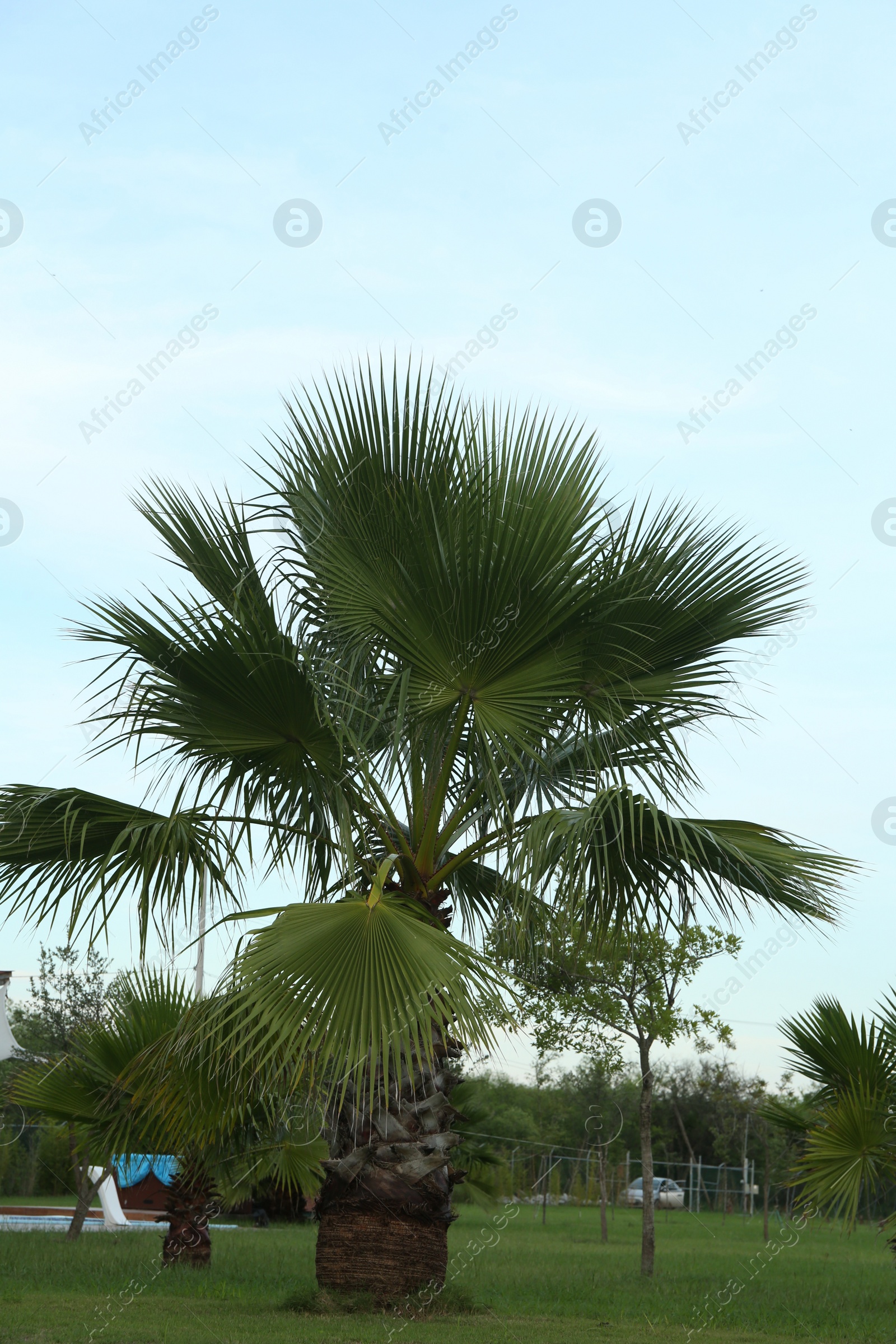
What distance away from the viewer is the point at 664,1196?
36.4 m

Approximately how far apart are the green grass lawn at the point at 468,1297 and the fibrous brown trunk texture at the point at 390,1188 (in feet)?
0.89

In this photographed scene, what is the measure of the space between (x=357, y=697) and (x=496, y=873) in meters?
2.75

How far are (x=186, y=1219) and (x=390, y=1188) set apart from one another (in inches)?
205

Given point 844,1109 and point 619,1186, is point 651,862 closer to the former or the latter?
point 844,1109

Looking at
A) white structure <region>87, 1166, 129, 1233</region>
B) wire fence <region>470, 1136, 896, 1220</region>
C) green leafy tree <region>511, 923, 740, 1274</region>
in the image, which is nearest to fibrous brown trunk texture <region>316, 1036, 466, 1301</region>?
green leafy tree <region>511, 923, 740, 1274</region>

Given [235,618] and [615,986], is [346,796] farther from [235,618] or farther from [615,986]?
[615,986]

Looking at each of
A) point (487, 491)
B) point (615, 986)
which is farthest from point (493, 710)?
point (615, 986)

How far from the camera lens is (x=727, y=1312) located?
9703mm

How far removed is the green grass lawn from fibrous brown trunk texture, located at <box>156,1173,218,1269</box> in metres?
0.34

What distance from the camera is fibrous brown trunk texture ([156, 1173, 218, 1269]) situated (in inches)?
446

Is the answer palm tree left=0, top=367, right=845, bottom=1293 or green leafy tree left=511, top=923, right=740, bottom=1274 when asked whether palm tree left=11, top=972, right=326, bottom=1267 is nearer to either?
palm tree left=0, top=367, right=845, bottom=1293

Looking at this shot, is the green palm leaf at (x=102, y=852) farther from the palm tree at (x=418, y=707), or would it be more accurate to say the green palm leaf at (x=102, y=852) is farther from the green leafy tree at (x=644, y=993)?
the green leafy tree at (x=644, y=993)

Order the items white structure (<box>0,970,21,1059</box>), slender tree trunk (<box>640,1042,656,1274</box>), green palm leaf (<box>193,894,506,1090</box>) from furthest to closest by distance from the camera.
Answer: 1. white structure (<box>0,970,21,1059</box>)
2. slender tree trunk (<box>640,1042,656,1274</box>)
3. green palm leaf (<box>193,894,506,1090</box>)

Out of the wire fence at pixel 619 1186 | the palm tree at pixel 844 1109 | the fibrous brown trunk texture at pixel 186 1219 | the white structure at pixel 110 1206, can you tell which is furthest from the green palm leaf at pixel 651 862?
the wire fence at pixel 619 1186
